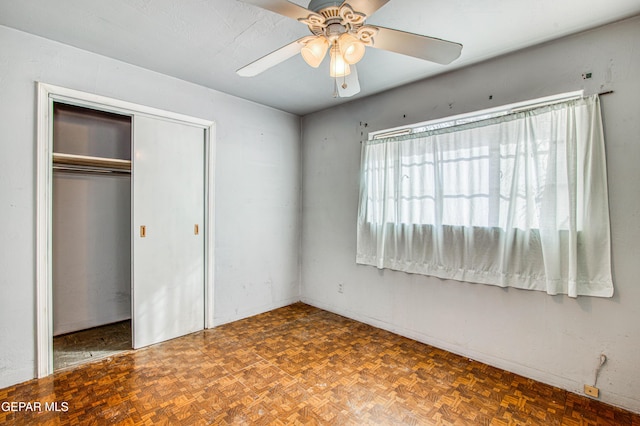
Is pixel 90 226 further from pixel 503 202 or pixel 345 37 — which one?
pixel 503 202

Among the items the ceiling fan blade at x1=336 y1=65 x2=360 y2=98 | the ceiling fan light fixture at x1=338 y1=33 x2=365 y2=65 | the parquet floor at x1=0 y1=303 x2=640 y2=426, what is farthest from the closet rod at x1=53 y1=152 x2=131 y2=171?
the ceiling fan light fixture at x1=338 y1=33 x2=365 y2=65

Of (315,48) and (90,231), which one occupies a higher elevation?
(315,48)

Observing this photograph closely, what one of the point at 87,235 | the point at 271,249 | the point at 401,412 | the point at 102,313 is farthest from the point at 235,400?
the point at 87,235

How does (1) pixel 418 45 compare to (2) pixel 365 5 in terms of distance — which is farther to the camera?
(1) pixel 418 45

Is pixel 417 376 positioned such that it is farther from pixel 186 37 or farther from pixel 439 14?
pixel 186 37

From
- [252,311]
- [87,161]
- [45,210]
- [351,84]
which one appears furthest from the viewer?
[252,311]

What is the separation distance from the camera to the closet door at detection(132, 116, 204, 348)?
282 cm

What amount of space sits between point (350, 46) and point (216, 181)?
2.30 meters

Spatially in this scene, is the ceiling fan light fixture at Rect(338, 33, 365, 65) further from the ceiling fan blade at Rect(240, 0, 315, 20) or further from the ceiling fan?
the ceiling fan blade at Rect(240, 0, 315, 20)

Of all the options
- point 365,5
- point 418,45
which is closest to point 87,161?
point 365,5

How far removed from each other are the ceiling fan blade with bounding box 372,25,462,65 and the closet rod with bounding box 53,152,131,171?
101 inches

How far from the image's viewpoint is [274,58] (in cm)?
177

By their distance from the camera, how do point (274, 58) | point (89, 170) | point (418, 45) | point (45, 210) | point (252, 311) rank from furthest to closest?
point (252, 311) → point (89, 170) → point (45, 210) → point (274, 58) → point (418, 45)

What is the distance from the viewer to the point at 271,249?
392cm
